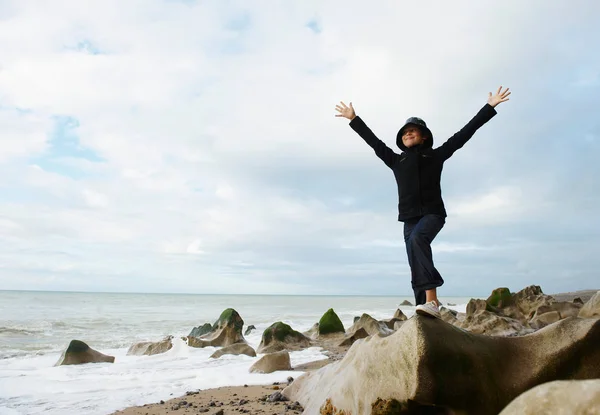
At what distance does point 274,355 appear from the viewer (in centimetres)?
848

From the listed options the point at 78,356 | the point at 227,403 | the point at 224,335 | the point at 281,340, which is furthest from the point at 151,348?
the point at 227,403

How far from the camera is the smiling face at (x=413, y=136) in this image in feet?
18.3

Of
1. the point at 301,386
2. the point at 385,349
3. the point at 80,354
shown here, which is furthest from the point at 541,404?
the point at 80,354

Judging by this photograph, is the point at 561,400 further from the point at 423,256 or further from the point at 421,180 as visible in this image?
the point at 421,180

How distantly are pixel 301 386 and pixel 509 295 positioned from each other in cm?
1237

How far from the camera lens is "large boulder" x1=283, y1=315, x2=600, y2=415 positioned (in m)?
3.55

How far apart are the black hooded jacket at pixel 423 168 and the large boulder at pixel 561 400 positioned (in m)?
2.99

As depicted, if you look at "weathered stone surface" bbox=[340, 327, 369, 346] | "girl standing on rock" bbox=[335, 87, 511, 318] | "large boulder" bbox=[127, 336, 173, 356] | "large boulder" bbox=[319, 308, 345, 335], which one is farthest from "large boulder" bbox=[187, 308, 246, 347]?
"girl standing on rock" bbox=[335, 87, 511, 318]

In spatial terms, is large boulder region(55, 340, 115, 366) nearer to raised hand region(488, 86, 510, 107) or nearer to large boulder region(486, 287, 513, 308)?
raised hand region(488, 86, 510, 107)

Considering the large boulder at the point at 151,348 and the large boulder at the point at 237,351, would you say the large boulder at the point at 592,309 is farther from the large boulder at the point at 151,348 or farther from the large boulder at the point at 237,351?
the large boulder at the point at 151,348

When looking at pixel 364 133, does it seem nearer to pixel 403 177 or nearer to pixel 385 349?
pixel 403 177

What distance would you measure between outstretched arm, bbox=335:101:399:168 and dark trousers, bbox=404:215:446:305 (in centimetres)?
86

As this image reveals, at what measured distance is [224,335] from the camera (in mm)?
13500

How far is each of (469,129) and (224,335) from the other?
979cm
